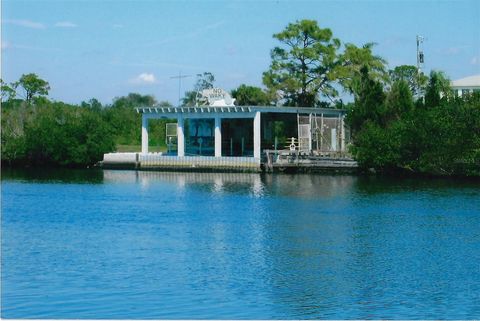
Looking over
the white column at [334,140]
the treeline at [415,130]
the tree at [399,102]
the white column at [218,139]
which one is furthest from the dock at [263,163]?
the tree at [399,102]

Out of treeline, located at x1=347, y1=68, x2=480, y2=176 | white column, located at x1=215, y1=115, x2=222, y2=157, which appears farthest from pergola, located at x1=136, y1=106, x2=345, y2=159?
treeline, located at x1=347, y1=68, x2=480, y2=176

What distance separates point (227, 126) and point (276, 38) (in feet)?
35.4

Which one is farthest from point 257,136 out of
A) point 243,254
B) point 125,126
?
point 243,254

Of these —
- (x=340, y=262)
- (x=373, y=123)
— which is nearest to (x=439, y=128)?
(x=373, y=123)

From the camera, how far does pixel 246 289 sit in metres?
23.9

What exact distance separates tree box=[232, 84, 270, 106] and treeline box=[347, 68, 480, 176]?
16501 millimetres

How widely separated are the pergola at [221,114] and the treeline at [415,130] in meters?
4.24

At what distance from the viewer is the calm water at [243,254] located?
22172 millimetres

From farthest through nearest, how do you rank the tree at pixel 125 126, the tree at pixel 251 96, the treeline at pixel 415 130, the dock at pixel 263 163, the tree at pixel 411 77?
the tree at pixel 125 126
the tree at pixel 251 96
the tree at pixel 411 77
the dock at pixel 263 163
the treeline at pixel 415 130

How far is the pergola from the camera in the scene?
7138 centimetres

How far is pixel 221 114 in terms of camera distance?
73250 millimetres

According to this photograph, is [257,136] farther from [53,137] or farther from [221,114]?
[53,137]

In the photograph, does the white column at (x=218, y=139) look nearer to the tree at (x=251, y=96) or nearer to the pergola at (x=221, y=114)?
the pergola at (x=221, y=114)

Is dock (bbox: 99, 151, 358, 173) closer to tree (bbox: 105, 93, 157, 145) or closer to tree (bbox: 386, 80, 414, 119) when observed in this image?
tree (bbox: 386, 80, 414, 119)
